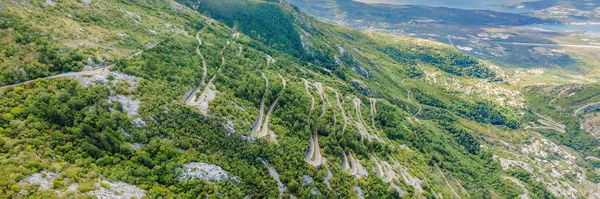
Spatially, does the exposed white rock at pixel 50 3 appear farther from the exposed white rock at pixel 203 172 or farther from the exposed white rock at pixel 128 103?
the exposed white rock at pixel 203 172

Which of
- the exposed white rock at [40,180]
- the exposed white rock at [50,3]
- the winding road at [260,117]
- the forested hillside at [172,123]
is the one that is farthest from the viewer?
the exposed white rock at [50,3]

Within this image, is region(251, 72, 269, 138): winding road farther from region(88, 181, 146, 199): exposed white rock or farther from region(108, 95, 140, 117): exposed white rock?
region(88, 181, 146, 199): exposed white rock

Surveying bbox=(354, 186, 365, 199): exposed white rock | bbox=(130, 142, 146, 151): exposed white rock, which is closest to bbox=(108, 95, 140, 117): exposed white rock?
bbox=(130, 142, 146, 151): exposed white rock

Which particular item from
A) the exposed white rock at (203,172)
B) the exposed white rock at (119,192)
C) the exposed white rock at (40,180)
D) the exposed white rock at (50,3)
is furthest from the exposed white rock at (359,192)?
the exposed white rock at (50,3)

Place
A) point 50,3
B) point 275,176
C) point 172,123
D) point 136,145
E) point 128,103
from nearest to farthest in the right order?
point 136,145 < point 128,103 < point 172,123 < point 275,176 < point 50,3

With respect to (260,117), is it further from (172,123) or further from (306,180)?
(172,123)

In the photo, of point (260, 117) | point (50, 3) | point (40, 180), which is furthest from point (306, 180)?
point (50, 3)

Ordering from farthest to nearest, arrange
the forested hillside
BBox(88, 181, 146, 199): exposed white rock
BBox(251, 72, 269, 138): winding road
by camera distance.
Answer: BBox(251, 72, 269, 138): winding road → the forested hillside → BBox(88, 181, 146, 199): exposed white rock

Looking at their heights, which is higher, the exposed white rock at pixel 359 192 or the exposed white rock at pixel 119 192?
the exposed white rock at pixel 119 192

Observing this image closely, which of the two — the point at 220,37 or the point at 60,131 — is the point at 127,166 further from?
the point at 220,37

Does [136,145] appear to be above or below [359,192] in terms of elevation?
above
